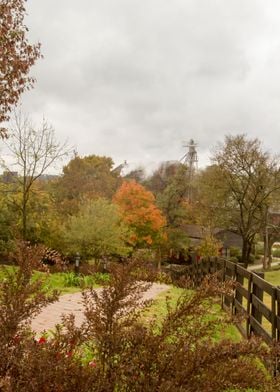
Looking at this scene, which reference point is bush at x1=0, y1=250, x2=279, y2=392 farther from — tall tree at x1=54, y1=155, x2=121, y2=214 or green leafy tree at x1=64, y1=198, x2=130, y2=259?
tall tree at x1=54, y1=155, x2=121, y2=214

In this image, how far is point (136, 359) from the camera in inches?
89.3

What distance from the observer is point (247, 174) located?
3209 cm

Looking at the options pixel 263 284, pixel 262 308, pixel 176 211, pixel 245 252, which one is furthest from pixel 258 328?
pixel 176 211

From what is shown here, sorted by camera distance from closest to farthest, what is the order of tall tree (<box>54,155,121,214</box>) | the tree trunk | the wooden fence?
the wooden fence
the tree trunk
tall tree (<box>54,155,121,214</box>)

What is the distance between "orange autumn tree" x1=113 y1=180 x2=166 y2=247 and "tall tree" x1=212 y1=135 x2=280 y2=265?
598 centimetres

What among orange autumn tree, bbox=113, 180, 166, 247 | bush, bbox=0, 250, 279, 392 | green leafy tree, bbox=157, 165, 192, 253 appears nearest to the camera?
bush, bbox=0, 250, 279, 392

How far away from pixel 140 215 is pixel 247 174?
28.5 feet

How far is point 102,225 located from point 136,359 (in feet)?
66.7

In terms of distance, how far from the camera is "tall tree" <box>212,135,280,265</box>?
31266 mm

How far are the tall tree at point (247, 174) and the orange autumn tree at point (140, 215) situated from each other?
19.6 ft

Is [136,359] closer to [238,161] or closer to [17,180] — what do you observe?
[17,180]

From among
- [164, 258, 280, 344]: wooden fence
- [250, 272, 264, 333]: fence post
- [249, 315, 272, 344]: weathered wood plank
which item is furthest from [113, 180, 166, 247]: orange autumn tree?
[249, 315, 272, 344]: weathered wood plank

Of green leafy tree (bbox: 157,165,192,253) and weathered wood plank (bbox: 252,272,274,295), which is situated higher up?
green leafy tree (bbox: 157,165,192,253)

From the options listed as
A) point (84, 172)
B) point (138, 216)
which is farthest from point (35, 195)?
point (84, 172)
